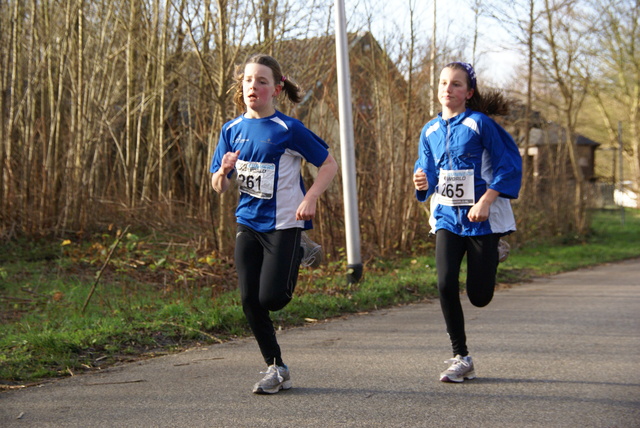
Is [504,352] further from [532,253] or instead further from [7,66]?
[532,253]

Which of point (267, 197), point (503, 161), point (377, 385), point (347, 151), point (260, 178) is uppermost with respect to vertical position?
point (347, 151)

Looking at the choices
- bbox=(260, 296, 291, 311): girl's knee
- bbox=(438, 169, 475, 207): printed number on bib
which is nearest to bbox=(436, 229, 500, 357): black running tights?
bbox=(438, 169, 475, 207): printed number on bib

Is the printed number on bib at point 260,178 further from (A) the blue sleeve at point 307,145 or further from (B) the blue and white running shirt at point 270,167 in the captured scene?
(A) the blue sleeve at point 307,145

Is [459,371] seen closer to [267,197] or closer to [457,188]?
[457,188]

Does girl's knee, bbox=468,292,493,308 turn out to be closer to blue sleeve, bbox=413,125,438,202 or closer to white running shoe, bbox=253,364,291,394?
blue sleeve, bbox=413,125,438,202

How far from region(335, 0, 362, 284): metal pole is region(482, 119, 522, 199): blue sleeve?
4.93 metres

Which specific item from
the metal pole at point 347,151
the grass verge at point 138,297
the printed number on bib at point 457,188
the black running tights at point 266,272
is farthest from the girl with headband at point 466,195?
the metal pole at point 347,151

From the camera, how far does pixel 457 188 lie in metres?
5.07

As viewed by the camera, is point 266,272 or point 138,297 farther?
point 138,297

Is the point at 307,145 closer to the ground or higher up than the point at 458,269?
higher up

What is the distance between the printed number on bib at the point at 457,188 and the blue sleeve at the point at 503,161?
137 millimetres

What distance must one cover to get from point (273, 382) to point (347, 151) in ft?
18.6

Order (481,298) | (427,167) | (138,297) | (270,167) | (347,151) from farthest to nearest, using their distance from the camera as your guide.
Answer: (347,151) < (138,297) < (427,167) < (481,298) < (270,167)

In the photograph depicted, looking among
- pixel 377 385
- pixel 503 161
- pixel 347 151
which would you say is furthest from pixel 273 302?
pixel 347 151
